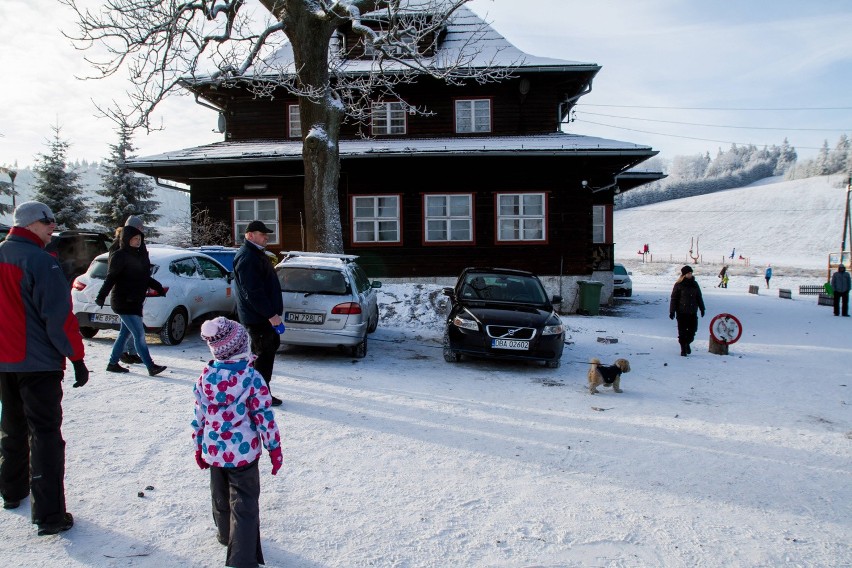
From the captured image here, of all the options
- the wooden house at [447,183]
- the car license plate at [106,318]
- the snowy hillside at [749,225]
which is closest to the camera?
the car license plate at [106,318]

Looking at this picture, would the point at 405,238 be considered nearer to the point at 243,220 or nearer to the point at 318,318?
the point at 243,220

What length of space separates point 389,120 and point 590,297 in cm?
904

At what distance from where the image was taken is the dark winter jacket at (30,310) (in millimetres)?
3277

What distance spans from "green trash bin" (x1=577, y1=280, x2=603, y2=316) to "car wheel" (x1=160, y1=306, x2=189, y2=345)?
11.5 meters

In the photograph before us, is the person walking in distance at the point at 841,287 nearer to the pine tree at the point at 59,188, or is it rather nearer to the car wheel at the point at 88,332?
the car wheel at the point at 88,332

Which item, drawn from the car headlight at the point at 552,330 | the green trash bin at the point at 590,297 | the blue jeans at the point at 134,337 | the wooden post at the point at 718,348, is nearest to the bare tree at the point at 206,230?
the blue jeans at the point at 134,337

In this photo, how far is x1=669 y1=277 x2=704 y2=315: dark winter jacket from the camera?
10.1 m

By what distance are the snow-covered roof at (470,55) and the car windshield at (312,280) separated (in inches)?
388

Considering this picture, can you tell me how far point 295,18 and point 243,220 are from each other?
7503 millimetres

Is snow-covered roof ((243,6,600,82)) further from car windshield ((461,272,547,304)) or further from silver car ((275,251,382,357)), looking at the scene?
silver car ((275,251,382,357))

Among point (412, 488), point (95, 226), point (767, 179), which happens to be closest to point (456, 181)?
point (412, 488)

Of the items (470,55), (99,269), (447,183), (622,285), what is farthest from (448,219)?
(99,269)

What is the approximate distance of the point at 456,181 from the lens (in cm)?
1750

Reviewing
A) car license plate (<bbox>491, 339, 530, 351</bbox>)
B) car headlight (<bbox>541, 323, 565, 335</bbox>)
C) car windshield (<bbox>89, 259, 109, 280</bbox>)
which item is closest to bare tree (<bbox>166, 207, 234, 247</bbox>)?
car windshield (<bbox>89, 259, 109, 280</bbox>)
